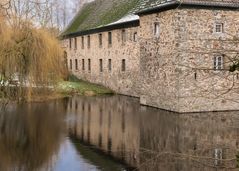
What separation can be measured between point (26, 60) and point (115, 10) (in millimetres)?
12633

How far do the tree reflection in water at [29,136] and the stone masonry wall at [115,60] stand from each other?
22.9 feet

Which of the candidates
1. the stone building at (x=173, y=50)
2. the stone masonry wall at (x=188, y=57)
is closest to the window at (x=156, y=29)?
the stone building at (x=173, y=50)

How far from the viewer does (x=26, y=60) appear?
21.7 m

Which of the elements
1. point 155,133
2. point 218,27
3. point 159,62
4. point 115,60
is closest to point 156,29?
point 159,62

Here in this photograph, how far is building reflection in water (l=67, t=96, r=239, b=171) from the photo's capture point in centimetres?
1078

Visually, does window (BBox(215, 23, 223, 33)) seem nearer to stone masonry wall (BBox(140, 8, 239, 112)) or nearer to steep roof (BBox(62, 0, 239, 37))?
stone masonry wall (BBox(140, 8, 239, 112))

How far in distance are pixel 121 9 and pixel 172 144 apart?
66.0ft

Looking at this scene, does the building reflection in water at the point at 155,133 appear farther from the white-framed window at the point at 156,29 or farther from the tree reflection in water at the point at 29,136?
the white-framed window at the point at 156,29

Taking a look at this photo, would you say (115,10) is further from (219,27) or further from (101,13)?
(219,27)

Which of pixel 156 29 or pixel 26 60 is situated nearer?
pixel 156 29

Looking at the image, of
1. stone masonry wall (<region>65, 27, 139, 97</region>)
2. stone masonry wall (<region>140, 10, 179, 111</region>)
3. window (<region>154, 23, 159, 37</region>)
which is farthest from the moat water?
stone masonry wall (<region>65, 27, 139, 97</region>)

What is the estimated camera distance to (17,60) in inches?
824

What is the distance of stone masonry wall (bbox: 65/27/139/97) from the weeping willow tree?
17.0 ft

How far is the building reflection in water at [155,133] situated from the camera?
35.4 ft
